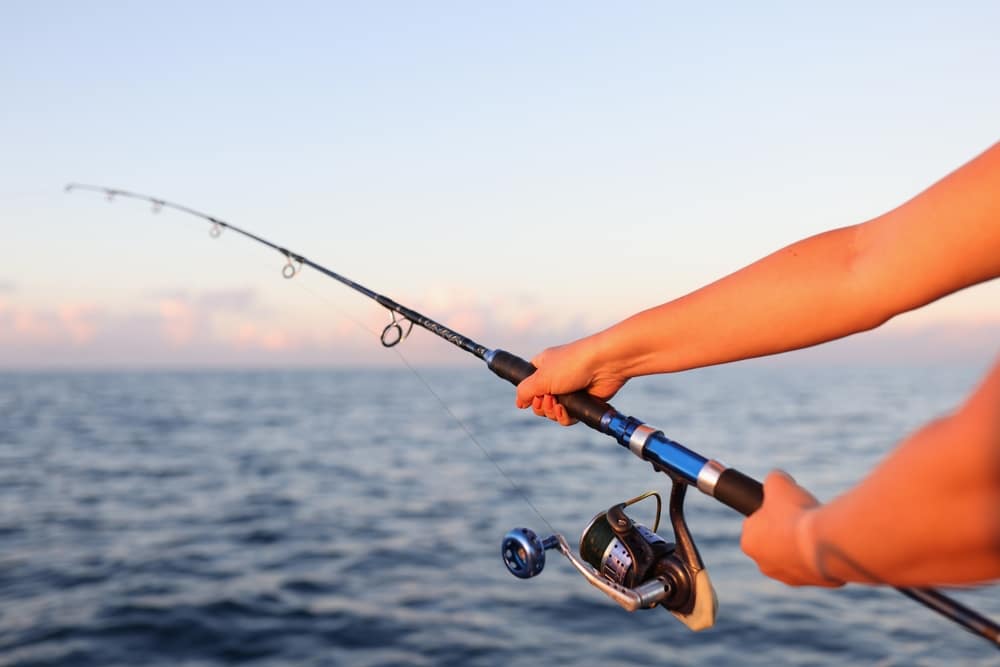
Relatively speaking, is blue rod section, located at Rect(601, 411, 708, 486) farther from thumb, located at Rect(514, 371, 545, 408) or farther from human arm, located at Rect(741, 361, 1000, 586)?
human arm, located at Rect(741, 361, 1000, 586)

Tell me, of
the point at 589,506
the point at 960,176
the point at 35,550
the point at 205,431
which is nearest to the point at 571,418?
the point at 960,176

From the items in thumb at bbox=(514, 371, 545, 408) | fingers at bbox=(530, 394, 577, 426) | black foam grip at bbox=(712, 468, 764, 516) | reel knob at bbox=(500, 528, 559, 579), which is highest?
thumb at bbox=(514, 371, 545, 408)

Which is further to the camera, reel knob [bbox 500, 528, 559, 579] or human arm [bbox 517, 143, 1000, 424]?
reel knob [bbox 500, 528, 559, 579]

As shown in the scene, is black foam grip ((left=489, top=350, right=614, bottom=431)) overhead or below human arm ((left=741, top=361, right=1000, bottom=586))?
overhead

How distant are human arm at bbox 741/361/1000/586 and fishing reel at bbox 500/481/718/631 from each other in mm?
880

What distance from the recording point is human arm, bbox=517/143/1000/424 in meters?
1.45

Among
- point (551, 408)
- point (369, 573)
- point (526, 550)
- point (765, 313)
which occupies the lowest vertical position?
point (369, 573)

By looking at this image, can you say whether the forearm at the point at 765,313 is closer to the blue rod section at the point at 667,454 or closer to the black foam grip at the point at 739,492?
the blue rod section at the point at 667,454

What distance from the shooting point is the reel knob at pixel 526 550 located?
2.34 m

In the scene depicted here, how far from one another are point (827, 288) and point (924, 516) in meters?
0.80

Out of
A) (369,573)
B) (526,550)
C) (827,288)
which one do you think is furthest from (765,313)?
(369,573)

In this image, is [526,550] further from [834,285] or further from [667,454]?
[834,285]

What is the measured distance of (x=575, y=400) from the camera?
2.49 meters

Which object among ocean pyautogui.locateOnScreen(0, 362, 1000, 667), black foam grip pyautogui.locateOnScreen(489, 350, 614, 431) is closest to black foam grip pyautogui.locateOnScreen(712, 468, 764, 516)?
black foam grip pyautogui.locateOnScreen(489, 350, 614, 431)
